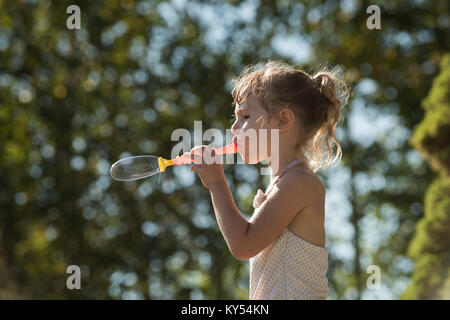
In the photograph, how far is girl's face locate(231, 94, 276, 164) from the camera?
234 cm

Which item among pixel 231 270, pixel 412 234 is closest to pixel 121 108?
pixel 231 270

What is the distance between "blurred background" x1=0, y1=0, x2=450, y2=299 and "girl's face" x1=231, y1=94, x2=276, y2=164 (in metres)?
6.45

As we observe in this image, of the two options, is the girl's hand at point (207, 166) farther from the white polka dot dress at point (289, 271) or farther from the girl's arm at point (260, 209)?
the white polka dot dress at point (289, 271)

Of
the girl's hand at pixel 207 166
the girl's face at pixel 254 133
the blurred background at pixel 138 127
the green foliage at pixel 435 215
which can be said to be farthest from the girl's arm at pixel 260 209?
the blurred background at pixel 138 127

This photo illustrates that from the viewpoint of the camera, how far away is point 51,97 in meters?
9.30

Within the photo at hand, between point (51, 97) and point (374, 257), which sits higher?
point (51, 97)

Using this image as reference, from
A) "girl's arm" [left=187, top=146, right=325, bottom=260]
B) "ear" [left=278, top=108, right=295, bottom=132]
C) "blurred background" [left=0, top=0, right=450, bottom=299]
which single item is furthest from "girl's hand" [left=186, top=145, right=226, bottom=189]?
"blurred background" [left=0, top=0, right=450, bottom=299]

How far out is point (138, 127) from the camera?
29.9ft

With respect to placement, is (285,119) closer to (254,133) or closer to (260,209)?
(254,133)

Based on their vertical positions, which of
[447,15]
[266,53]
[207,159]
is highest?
[447,15]

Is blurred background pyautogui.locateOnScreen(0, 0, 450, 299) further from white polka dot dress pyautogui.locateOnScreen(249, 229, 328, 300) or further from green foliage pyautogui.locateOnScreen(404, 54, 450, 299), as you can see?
white polka dot dress pyautogui.locateOnScreen(249, 229, 328, 300)

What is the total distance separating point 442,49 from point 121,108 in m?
5.18
